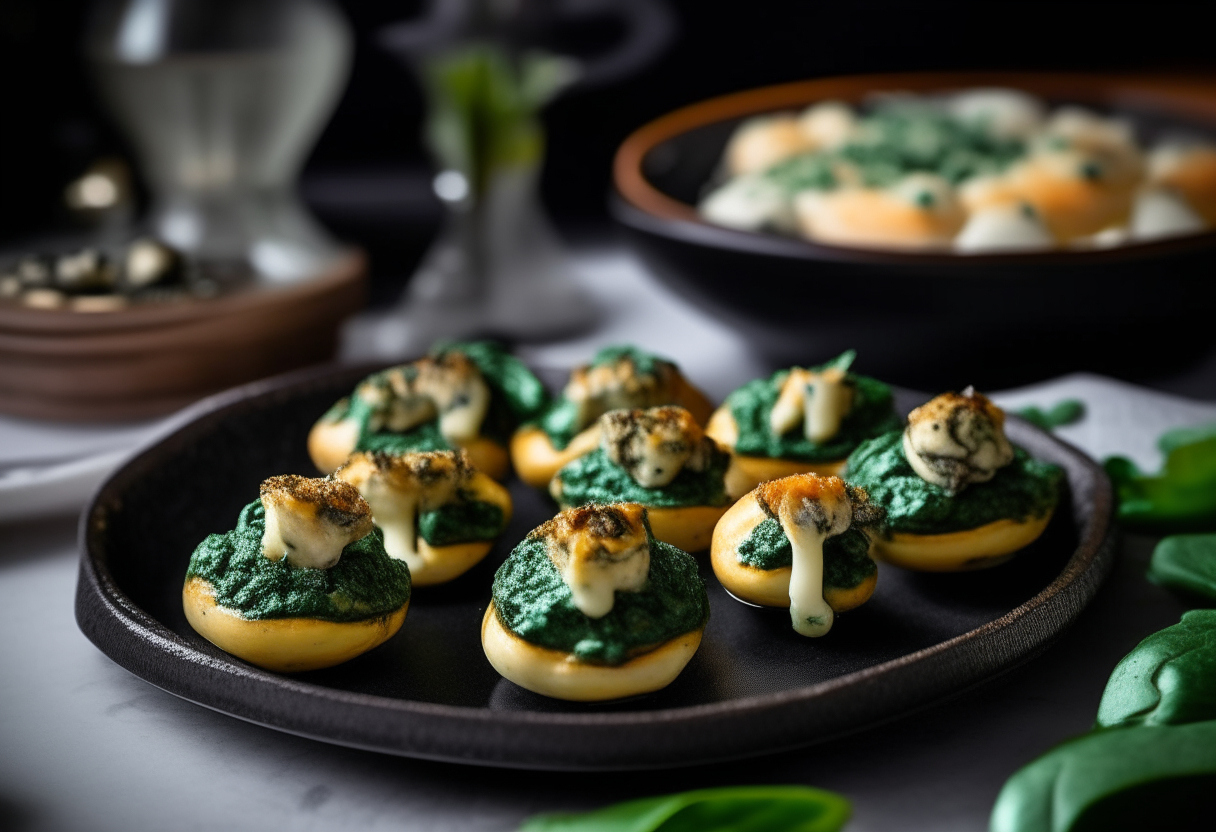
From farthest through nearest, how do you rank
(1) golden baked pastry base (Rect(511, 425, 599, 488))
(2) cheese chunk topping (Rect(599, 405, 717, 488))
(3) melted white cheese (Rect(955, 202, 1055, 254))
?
(3) melted white cheese (Rect(955, 202, 1055, 254)) → (1) golden baked pastry base (Rect(511, 425, 599, 488)) → (2) cheese chunk topping (Rect(599, 405, 717, 488))

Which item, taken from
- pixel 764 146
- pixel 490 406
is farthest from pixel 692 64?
pixel 490 406

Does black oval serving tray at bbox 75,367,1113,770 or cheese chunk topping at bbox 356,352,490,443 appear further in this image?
cheese chunk topping at bbox 356,352,490,443

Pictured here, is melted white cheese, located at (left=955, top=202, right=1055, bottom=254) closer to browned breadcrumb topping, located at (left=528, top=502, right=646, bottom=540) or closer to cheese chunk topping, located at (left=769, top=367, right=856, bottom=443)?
cheese chunk topping, located at (left=769, top=367, right=856, bottom=443)

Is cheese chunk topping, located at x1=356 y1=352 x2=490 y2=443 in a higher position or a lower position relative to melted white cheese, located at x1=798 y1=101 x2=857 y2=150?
higher

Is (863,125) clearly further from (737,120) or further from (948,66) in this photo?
(948,66)

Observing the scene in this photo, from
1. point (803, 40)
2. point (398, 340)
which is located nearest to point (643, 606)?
point (398, 340)

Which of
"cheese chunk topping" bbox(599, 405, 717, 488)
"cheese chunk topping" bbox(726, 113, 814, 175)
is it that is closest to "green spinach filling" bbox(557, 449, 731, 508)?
"cheese chunk topping" bbox(599, 405, 717, 488)


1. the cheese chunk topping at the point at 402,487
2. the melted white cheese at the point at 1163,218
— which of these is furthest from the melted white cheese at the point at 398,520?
the melted white cheese at the point at 1163,218

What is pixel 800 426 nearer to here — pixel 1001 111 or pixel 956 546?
pixel 956 546
